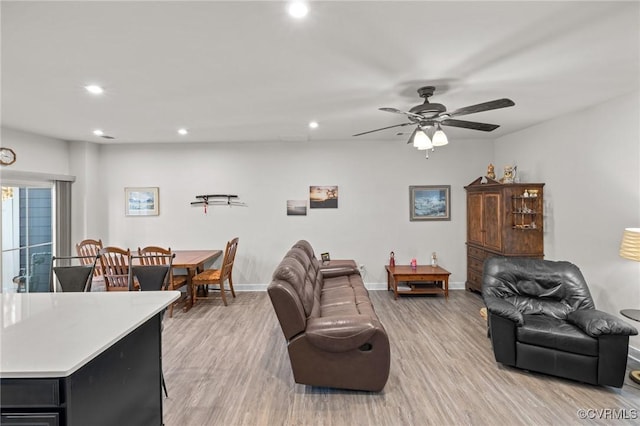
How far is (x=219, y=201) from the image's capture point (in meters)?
5.82

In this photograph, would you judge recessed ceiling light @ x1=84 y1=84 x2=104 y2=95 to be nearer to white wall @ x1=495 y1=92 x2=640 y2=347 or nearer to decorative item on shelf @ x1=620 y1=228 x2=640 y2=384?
decorative item on shelf @ x1=620 y1=228 x2=640 y2=384

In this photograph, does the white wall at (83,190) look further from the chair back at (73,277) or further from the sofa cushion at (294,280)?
the sofa cushion at (294,280)

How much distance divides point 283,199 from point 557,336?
14.2ft

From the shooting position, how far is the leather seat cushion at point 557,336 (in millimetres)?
2625

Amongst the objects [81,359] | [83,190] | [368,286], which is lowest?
[368,286]

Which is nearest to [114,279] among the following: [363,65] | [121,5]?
[121,5]

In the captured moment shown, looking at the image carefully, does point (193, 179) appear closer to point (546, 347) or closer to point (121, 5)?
point (121, 5)

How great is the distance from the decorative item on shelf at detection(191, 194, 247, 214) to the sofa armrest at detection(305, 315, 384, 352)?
3.74m

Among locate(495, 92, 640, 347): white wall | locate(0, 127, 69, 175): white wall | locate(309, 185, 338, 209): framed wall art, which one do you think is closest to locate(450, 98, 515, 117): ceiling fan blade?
locate(495, 92, 640, 347): white wall

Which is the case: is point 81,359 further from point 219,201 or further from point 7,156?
point 7,156

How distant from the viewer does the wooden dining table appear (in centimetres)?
456

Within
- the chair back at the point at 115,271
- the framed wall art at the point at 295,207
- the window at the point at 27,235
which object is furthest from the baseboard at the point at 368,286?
the window at the point at 27,235

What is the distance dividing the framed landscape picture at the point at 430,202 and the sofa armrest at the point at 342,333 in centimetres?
363

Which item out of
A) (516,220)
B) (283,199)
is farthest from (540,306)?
(283,199)
